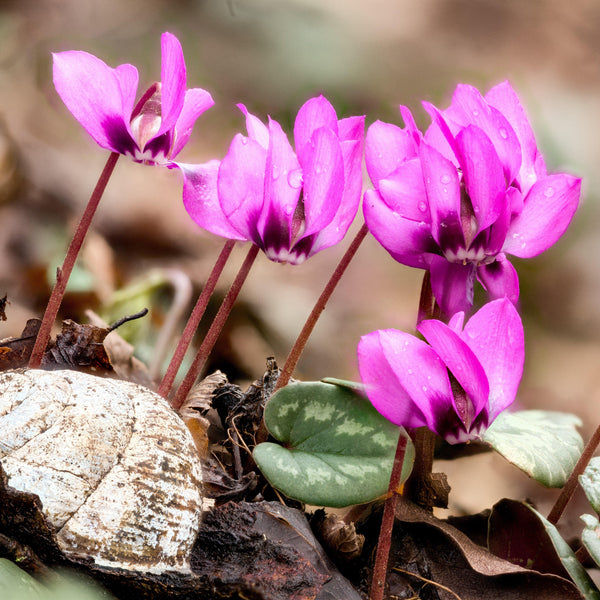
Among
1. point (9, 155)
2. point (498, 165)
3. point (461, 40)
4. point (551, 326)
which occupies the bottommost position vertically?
point (9, 155)

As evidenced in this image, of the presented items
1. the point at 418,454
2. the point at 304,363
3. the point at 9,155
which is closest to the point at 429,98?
the point at 304,363

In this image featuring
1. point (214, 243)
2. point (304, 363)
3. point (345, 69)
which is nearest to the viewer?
point (304, 363)

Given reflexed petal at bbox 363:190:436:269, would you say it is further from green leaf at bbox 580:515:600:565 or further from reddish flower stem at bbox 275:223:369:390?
green leaf at bbox 580:515:600:565

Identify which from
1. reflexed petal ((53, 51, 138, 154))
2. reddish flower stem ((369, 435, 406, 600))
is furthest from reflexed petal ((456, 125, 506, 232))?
reflexed petal ((53, 51, 138, 154))

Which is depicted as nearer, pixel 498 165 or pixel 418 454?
pixel 498 165

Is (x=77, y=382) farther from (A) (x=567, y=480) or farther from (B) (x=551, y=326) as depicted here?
(B) (x=551, y=326)

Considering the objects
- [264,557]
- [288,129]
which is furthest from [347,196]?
[288,129]

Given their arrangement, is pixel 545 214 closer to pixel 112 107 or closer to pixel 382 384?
pixel 382 384
